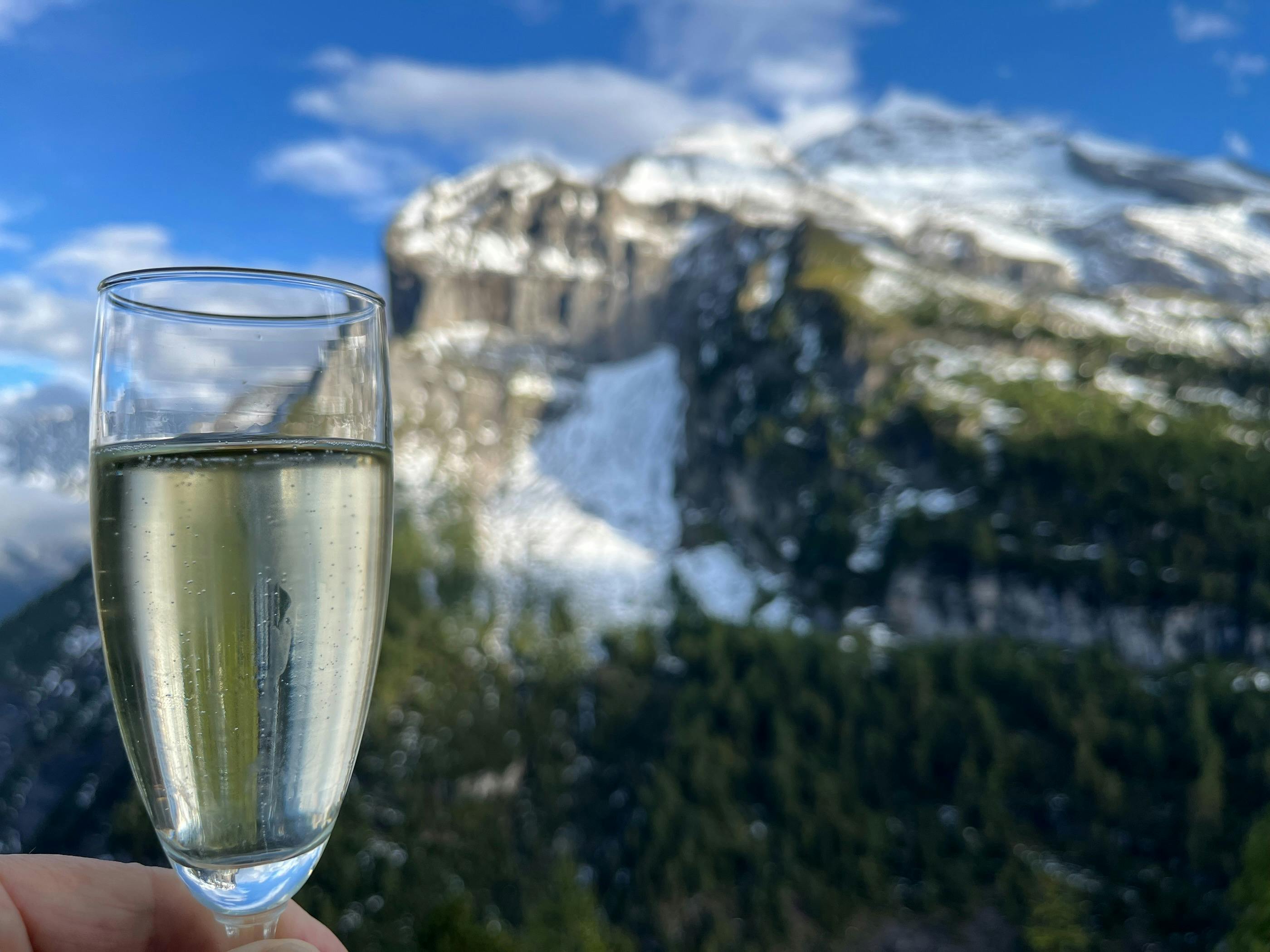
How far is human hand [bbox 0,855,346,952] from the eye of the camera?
2250 millimetres

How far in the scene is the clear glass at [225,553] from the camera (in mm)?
1715

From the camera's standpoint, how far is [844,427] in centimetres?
12144

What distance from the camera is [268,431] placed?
5.86ft

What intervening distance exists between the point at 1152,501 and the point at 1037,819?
37811 mm

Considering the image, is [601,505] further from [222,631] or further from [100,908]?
[222,631]

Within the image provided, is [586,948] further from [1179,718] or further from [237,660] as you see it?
[1179,718]

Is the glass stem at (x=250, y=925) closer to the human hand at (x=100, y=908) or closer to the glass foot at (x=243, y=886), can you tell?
the glass foot at (x=243, y=886)

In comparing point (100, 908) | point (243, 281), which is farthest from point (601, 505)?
point (243, 281)

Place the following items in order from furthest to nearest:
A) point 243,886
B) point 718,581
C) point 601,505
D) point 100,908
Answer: point 601,505 < point 718,581 < point 100,908 < point 243,886

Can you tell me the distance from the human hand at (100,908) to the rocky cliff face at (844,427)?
3994 inches

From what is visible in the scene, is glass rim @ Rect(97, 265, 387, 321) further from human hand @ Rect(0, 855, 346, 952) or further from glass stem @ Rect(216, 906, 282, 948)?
human hand @ Rect(0, 855, 346, 952)

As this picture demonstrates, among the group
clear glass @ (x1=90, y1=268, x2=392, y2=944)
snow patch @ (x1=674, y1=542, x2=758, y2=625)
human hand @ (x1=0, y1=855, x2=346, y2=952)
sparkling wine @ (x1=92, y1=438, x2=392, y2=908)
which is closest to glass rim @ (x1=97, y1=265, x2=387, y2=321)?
Answer: clear glass @ (x1=90, y1=268, x2=392, y2=944)

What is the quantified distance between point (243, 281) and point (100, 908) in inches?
62.9

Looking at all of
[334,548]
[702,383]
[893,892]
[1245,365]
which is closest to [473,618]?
[702,383]
